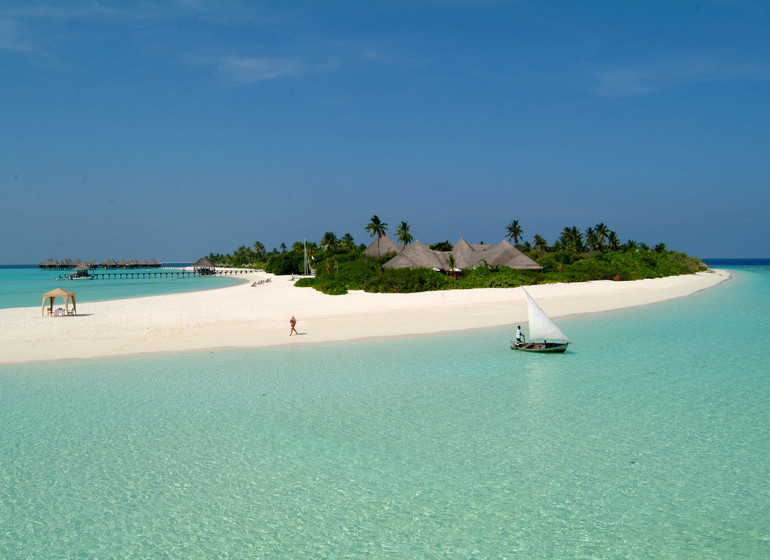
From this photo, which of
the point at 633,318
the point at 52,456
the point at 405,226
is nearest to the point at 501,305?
the point at 633,318

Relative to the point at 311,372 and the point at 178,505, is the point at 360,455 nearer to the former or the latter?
the point at 178,505

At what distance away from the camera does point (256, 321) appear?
27.9m

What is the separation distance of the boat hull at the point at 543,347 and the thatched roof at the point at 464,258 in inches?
1424

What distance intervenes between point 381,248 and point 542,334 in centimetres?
5935

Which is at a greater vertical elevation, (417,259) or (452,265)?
(417,259)

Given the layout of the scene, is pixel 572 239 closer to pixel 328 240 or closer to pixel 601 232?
pixel 601 232

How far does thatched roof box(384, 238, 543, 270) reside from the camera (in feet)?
191

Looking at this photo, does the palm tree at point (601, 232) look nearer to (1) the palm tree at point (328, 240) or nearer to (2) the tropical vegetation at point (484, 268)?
(2) the tropical vegetation at point (484, 268)

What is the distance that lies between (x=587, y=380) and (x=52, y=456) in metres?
14.4

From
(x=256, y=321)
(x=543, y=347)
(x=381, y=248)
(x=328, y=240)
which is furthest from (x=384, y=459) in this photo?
(x=328, y=240)

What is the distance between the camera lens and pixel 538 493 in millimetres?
9328

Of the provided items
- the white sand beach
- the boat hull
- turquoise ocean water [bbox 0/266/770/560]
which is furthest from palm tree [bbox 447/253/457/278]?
turquoise ocean water [bbox 0/266/770/560]

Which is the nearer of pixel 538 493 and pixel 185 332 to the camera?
pixel 538 493

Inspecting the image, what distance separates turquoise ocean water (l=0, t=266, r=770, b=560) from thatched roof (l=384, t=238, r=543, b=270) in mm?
38762
